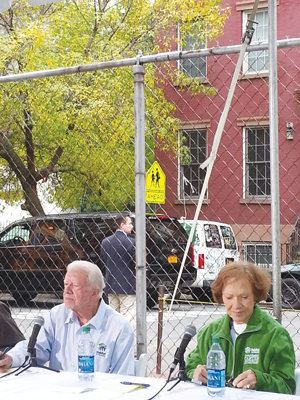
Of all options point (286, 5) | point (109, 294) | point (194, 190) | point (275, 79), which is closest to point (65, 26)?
point (286, 5)

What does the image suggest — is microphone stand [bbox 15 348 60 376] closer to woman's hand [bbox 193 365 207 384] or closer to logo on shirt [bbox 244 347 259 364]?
woman's hand [bbox 193 365 207 384]

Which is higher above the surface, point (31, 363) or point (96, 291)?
point (96, 291)

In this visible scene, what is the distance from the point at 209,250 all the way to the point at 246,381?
9.31 metres

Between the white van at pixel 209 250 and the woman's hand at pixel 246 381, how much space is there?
9.10m

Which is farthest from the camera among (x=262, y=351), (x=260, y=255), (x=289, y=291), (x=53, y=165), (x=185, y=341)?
(x=289, y=291)

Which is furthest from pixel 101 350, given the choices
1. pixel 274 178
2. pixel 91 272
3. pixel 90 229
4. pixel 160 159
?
pixel 90 229

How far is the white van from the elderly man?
840 cm

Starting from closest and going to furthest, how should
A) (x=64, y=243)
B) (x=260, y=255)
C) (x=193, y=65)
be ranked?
(x=193, y=65)
(x=260, y=255)
(x=64, y=243)

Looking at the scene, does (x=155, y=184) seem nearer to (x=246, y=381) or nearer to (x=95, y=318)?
(x=95, y=318)

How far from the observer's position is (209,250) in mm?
12102

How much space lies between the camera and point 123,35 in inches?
631

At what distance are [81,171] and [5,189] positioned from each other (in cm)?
314

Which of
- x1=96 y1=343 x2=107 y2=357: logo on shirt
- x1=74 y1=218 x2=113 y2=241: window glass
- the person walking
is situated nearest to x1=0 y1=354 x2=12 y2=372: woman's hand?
x1=96 y1=343 x2=107 y2=357: logo on shirt

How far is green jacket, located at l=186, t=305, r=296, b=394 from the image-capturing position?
3.05 m
